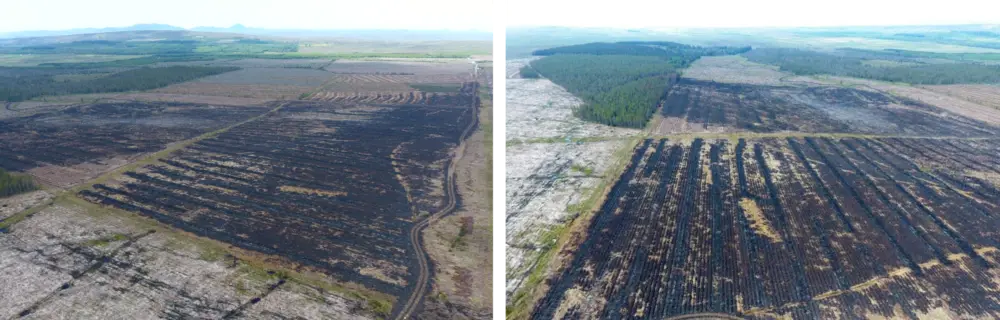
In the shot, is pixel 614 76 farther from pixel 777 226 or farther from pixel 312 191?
pixel 312 191

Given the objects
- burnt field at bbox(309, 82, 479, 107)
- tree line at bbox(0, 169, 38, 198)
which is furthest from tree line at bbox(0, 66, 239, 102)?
tree line at bbox(0, 169, 38, 198)

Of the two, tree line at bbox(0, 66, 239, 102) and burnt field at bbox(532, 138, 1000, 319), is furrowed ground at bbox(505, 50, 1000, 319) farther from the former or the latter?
tree line at bbox(0, 66, 239, 102)

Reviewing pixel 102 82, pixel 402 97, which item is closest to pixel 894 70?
pixel 402 97

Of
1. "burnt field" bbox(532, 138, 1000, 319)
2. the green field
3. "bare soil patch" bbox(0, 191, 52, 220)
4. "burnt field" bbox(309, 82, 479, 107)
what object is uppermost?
the green field

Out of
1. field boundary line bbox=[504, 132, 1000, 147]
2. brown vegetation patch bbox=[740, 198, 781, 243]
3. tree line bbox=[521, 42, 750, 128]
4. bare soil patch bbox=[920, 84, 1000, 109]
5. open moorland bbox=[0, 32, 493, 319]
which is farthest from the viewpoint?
bare soil patch bbox=[920, 84, 1000, 109]

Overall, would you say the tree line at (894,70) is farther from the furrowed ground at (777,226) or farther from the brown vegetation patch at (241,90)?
the brown vegetation patch at (241,90)

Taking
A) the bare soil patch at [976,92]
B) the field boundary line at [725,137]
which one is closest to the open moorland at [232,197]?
the field boundary line at [725,137]
